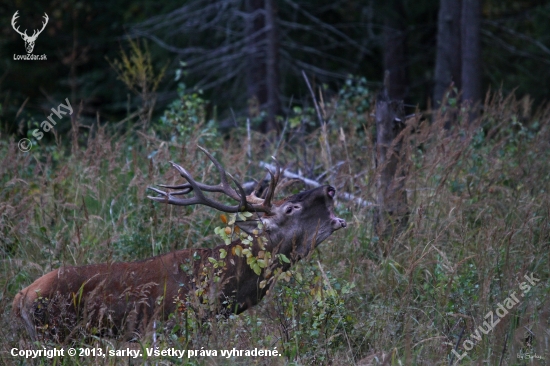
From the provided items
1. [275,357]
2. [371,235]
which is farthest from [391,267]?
[275,357]

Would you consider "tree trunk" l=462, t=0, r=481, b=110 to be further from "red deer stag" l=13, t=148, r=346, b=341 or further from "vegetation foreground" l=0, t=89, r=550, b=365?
"red deer stag" l=13, t=148, r=346, b=341

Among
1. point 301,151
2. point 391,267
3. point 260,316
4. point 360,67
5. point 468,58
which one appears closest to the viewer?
point 260,316

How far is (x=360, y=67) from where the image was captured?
56.9 ft

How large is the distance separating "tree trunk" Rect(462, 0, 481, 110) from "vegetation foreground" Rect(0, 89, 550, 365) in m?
4.06

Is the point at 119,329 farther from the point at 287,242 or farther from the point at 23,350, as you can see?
the point at 287,242

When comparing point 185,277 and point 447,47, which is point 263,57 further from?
point 185,277

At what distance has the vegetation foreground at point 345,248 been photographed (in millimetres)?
4301

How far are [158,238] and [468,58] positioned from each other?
7540 millimetres

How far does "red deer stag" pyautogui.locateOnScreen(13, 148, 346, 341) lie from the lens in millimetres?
4438

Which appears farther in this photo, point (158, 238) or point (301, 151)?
point (301, 151)

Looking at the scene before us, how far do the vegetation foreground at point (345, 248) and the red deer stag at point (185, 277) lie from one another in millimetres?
131

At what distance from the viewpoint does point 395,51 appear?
51.5ft

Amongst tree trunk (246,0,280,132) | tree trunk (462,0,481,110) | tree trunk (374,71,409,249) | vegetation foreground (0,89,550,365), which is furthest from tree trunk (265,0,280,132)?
tree trunk (374,71,409,249)

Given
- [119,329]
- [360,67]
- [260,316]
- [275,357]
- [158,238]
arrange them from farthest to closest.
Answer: [360,67] → [158,238] → [260,316] → [119,329] → [275,357]
